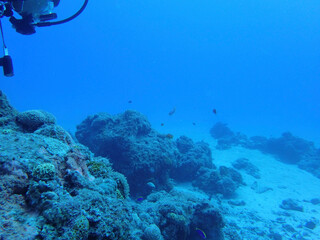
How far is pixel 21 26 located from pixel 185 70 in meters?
198

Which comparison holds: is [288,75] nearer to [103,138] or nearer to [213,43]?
[213,43]

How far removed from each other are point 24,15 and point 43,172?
154 inches

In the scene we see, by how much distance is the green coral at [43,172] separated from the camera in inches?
109

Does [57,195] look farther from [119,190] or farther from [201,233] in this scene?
[201,233]

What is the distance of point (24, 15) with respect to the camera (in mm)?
4273

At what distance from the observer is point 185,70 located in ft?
632

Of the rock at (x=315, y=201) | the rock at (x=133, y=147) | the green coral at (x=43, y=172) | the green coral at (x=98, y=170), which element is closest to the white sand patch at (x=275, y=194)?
the rock at (x=315, y=201)

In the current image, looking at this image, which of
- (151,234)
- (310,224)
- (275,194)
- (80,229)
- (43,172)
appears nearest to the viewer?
(80,229)

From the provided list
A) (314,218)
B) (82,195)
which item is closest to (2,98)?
(82,195)

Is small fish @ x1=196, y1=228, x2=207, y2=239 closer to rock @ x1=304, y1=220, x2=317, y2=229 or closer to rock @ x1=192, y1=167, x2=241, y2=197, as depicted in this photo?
Answer: rock @ x1=192, y1=167, x2=241, y2=197

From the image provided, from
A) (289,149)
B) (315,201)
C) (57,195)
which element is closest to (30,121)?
(57,195)

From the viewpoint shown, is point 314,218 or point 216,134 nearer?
point 314,218

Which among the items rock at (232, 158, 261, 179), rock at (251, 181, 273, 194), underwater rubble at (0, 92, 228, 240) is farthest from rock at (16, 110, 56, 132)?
rock at (232, 158, 261, 179)

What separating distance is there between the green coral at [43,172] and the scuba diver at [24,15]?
9.16 feet
